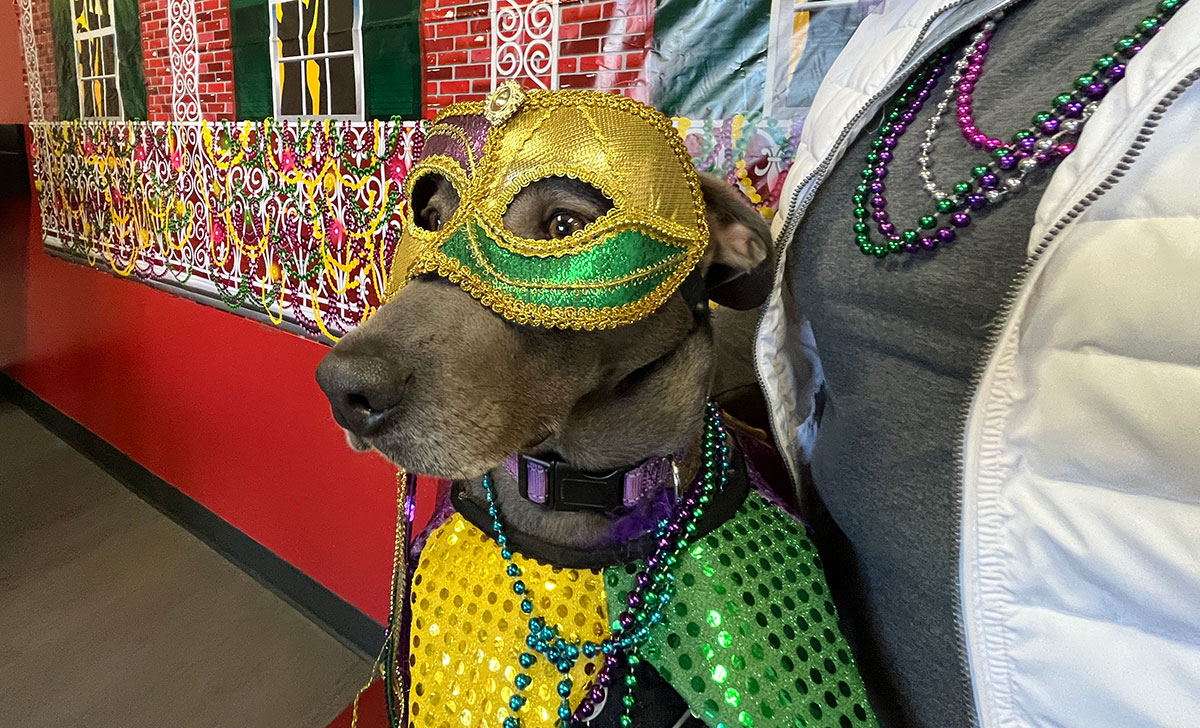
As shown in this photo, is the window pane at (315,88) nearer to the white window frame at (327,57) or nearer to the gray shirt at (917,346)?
the white window frame at (327,57)

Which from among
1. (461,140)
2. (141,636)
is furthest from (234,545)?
(461,140)

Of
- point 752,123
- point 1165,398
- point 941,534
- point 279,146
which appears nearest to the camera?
point 1165,398

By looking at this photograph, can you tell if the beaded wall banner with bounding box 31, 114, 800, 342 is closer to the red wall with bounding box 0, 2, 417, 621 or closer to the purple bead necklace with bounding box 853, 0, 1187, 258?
the red wall with bounding box 0, 2, 417, 621

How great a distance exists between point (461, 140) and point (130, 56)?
93.9 inches

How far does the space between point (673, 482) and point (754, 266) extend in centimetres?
28

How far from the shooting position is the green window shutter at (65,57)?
2.74 metres

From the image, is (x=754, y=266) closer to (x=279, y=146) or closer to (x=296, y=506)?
(x=279, y=146)

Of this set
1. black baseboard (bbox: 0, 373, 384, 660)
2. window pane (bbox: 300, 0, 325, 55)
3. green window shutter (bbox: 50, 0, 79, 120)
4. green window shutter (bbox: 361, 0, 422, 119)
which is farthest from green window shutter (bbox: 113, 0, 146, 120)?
black baseboard (bbox: 0, 373, 384, 660)

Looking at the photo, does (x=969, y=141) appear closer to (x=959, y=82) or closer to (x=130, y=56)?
(x=959, y=82)

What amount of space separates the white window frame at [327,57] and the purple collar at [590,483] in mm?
1242

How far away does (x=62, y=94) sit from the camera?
2.89 m

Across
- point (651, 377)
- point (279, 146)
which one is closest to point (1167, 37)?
point (651, 377)

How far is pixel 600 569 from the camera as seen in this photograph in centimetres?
76

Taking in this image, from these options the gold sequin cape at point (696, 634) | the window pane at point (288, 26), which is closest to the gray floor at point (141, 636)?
the gold sequin cape at point (696, 634)
